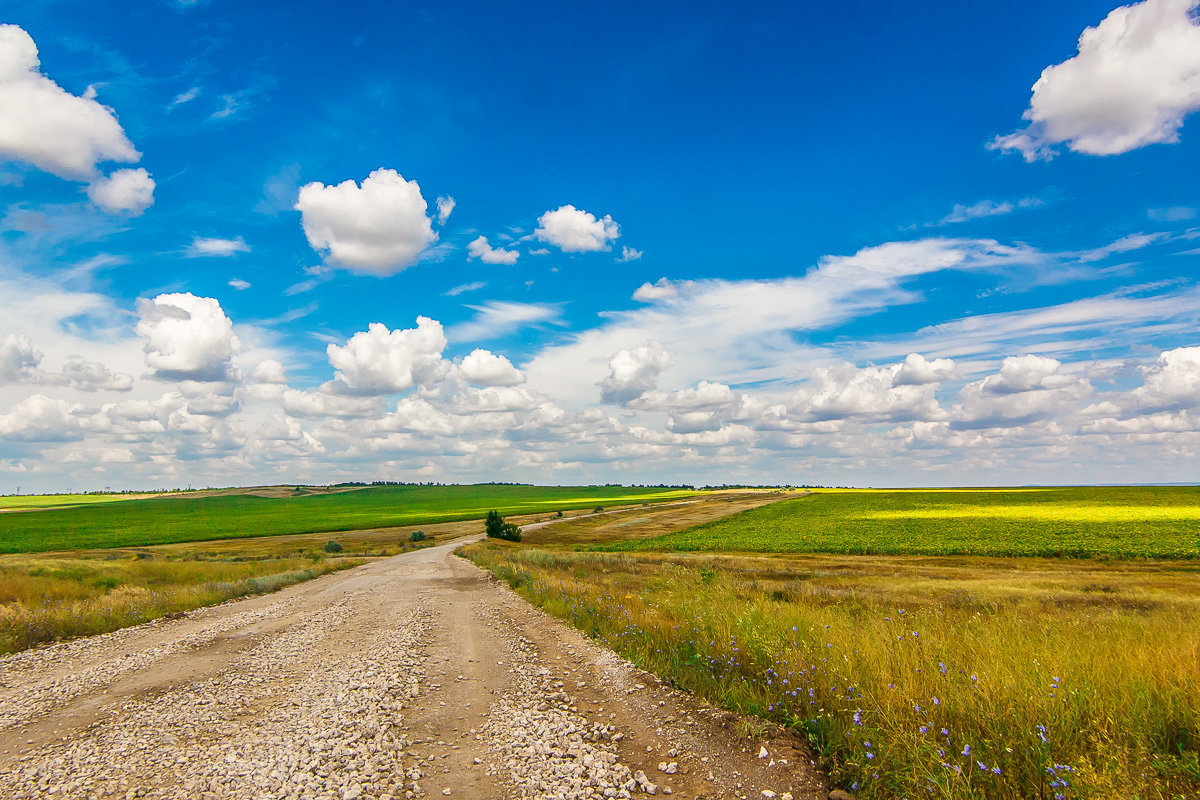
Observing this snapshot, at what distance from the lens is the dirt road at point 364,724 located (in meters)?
5.64

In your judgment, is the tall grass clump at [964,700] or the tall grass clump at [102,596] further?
the tall grass clump at [102,596]

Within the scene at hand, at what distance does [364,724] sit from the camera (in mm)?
7234

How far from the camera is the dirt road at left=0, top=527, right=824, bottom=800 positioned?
222 inches

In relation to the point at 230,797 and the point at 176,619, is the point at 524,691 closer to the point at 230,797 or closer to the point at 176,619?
the point at 230,797

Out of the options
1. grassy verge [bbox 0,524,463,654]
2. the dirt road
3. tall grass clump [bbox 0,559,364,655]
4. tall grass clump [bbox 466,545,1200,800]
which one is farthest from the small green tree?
tall grass clump [bbox 466,545,1200,800]

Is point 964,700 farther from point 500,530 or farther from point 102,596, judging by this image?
point 500,530

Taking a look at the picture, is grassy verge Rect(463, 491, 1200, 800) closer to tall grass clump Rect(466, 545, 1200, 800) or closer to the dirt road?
tall grass clump Rect(466, 545, 1200, 800)

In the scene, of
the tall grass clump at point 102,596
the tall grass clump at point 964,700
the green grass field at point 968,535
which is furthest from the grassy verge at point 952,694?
the green grass field at point 968,535

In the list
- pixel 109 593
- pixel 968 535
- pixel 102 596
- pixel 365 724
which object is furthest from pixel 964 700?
pixel 968 535

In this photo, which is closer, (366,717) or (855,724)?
(855,724)

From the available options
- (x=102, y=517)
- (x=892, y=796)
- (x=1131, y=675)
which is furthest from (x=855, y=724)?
(x=102, y=517)

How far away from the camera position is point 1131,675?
19.8 ft

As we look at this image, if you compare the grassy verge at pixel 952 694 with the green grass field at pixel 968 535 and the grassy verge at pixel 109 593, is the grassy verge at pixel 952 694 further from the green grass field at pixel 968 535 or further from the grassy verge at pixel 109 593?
the green grass field at pixel 968 535

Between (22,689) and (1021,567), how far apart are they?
4406cm
